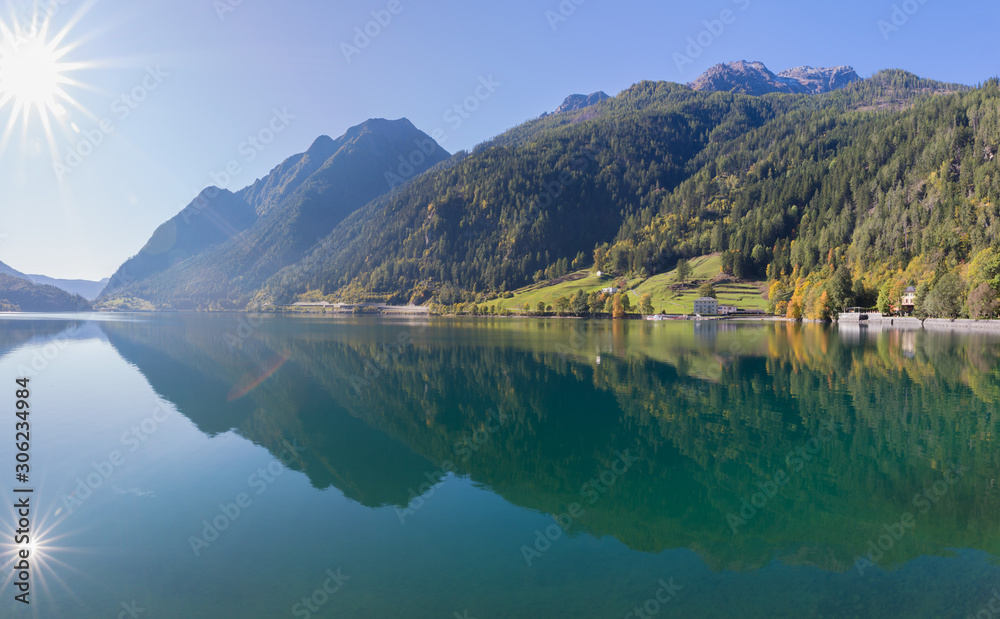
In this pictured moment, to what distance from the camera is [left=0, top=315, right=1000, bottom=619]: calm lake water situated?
35.1ft

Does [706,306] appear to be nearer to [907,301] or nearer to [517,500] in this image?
[907,301]

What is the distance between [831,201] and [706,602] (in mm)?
227208

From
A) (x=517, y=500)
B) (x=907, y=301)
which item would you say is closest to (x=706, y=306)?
(x=907, y=301)

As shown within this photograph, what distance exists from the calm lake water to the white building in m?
134

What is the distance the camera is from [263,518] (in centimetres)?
1476

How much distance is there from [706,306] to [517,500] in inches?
6492

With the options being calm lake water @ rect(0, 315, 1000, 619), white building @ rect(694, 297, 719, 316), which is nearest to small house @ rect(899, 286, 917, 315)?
white building @ rect(694, 297, 719, 316)

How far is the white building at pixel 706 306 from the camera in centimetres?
16377

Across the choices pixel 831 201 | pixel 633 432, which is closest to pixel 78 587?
pixel 633 432

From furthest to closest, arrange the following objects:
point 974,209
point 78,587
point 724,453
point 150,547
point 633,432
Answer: point 974,209
point 633,432
point 724,453
point 150,547
point 78,587

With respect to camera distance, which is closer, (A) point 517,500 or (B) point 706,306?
(A) point 517,500

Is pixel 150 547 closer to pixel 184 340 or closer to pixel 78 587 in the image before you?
pixel 78 587

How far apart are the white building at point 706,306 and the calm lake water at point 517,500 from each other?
133898 millimetres

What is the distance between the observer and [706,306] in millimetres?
165000
